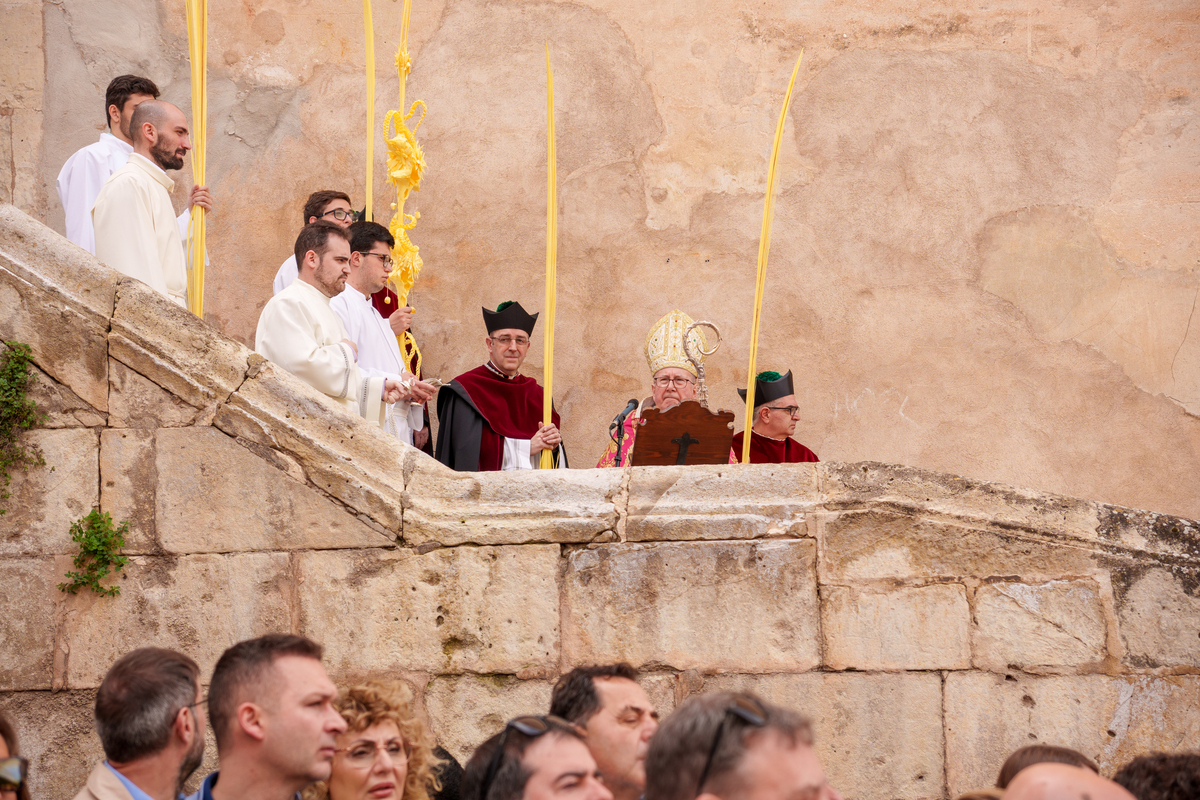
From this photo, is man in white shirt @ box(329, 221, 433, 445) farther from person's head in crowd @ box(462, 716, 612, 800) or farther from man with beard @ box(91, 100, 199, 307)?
person's head in crowd @ box(462, 716, 612, 800)

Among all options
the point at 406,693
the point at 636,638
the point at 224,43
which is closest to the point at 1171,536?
the point at 636,638

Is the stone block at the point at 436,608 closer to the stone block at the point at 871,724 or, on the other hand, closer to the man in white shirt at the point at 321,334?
the stone block at the point at 871,724

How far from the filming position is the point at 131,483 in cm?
390

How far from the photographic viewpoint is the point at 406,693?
2.89 m

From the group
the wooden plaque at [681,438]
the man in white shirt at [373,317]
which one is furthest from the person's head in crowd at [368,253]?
the wooden plaque at [681,438]

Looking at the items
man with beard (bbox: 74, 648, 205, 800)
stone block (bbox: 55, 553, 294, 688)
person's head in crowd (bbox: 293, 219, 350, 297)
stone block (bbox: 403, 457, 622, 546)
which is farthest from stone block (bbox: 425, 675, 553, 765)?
person's head in crowd (bbox: 293, 219, 350, 297)

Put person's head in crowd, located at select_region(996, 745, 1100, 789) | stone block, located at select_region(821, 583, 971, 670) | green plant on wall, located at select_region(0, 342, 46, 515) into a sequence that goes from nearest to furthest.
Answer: person's head in crowd, located at select_region(996, 745, 1100, 789)
stone block, located at select_region(821, 583, 971, 670)
green plant on wall, located at select_region(0, 342, 46, 515)

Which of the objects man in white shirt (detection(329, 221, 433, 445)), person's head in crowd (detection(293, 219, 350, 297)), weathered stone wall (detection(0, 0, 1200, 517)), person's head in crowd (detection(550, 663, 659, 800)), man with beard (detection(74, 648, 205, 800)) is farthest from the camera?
weathered stone wall (detection(0, 0, 1200, 517))

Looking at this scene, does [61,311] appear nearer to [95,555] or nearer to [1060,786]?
[95,555]

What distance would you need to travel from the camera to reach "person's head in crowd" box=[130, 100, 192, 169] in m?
5.03

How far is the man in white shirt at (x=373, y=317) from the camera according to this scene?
5.18 metres

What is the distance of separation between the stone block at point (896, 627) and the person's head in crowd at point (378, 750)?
1.48m

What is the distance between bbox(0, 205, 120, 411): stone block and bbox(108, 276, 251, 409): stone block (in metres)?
0.07

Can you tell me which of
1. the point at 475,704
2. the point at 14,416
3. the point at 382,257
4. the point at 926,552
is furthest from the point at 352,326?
the point at 926,552
